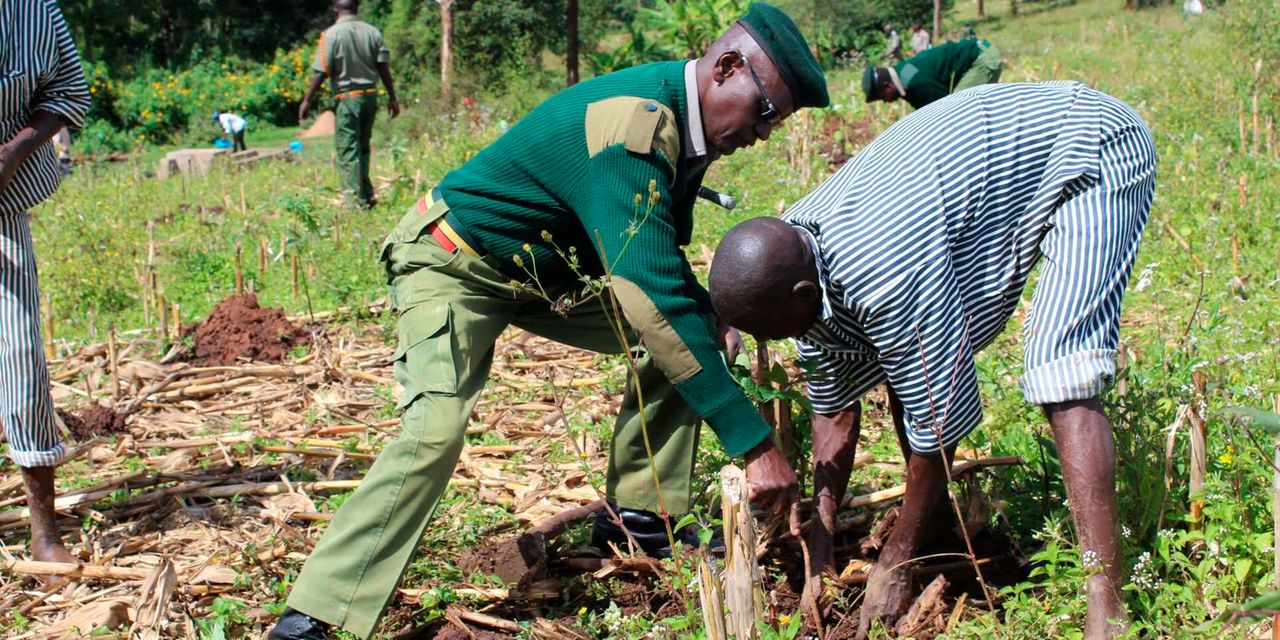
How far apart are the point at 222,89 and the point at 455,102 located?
11.4m

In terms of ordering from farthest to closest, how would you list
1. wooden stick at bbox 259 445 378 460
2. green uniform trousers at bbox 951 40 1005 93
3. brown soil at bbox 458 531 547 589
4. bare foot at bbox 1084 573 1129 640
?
1. green uniform trousers at bbox 951 40 1005 93
2. wooden stick at bbox 259 445 378 460
3. brown soil at bbox 458 531 547 589
4. bare foot at bbox 1084 573 1129 640

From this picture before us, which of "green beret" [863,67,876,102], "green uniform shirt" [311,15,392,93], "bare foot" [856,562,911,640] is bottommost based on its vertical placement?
"bare foot" [856,562,911,640]

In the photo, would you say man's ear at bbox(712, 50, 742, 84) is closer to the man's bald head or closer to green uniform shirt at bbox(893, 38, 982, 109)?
the man's bald head

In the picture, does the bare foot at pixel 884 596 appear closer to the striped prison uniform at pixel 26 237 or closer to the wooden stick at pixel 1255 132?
the striped prison uniform at pixel 26 237

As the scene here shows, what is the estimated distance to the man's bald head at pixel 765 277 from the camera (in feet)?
8.97

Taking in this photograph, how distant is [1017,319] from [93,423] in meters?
4.81

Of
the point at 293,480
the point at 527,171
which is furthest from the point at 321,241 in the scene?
the point at 527,171

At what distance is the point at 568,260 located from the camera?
3316 mm

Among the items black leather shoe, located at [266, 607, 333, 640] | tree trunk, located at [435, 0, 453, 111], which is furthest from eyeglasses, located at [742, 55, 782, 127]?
tree trunk, located at [435, 0, 453, 111]

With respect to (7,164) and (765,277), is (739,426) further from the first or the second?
(7,164)

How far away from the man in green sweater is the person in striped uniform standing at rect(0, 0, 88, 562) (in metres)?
1.43

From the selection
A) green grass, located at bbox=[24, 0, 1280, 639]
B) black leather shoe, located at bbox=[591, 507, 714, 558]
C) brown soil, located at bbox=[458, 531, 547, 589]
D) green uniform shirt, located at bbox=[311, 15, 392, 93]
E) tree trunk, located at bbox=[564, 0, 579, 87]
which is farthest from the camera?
tree trunk, located at bbox=[564, 0, 579, 87]

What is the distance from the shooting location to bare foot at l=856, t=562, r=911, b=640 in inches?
128

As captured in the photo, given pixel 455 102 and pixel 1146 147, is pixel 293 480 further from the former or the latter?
pixel 455 102
